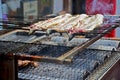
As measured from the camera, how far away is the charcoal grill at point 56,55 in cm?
156

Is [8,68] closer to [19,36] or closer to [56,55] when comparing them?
[56,55]

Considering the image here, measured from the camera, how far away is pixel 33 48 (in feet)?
6.15

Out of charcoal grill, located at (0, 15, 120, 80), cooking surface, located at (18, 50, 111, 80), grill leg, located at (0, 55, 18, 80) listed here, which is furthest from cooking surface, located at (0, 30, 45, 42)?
grill leg, located at (0, 55, 18, 80)

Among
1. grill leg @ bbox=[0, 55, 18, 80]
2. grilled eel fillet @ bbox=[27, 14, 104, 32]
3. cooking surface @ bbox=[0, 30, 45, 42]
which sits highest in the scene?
grilled eel fillet @ bbox=[27, 14, 104, 32]

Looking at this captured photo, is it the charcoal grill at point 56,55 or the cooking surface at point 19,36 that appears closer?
the charcoal grill at point 56,55

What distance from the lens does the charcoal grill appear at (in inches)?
61.4

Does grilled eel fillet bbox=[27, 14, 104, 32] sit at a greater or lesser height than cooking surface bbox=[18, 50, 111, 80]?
greater

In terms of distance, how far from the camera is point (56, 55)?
5.46 ft

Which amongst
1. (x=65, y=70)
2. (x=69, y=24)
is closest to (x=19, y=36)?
(x=69, y=24)

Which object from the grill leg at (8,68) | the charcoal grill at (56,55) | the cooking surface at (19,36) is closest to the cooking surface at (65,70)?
the charcoal grill at (56,55)

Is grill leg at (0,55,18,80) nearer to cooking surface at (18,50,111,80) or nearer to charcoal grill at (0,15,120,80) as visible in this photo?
charcoal grill at (0,15,120,80)

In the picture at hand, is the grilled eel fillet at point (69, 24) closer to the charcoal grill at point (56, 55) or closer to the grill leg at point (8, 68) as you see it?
the charcoal grill at point (56, 55)

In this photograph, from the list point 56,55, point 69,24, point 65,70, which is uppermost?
point 69,24

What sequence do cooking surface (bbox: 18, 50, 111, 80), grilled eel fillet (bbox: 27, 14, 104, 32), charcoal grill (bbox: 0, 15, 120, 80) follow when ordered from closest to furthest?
charcoal grill (bbox: 0, 15, 120, 80) < cooking surface (bbox: 18, 50, 111, 80) < grilled eel fillet (bbox: 27, 14, 104, 32)
